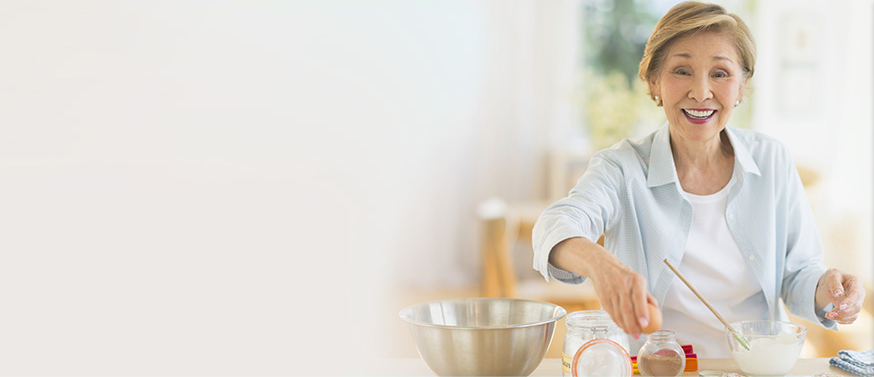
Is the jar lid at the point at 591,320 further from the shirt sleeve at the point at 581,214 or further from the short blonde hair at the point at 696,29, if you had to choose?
the short blonde hair at the point at 696,29

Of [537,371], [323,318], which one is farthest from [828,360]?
[323,318]

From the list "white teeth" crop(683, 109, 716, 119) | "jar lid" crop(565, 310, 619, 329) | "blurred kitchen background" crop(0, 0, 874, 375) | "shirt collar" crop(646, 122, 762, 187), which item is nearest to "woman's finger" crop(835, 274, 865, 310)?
"shirt collar" crop(646, 122, 762, 187)

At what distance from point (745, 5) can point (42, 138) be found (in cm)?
421

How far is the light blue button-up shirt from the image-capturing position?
140cm

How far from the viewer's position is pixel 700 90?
52.6 inches

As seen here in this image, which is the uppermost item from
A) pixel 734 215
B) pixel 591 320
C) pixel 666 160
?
pixel 666 160

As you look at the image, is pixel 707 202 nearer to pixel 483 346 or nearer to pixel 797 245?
pixel 797 245

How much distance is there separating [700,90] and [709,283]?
36cm

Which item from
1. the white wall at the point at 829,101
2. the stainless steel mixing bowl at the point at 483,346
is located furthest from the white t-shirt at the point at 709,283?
the white wall at the point at 829,101

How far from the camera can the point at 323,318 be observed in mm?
4066

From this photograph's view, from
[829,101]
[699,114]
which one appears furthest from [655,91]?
[829,101]

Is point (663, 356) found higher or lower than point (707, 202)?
lower

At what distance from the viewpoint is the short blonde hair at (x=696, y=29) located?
1341mm

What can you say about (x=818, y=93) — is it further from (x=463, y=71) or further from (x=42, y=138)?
(x=42, y=138)
